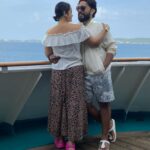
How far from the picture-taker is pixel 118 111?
493cm

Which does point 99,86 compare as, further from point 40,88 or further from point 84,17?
point 40,88

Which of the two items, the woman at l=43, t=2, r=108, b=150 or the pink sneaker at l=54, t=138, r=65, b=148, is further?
the pink sneaker at l=54, t=138, r=65, b=148

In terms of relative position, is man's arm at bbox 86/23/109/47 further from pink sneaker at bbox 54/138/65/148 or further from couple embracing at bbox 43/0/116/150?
pink sneaker at bbox 54/138/65/148

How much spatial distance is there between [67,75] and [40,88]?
889 mm

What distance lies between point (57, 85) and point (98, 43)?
1.53ft

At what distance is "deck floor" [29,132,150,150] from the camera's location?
11.8ft

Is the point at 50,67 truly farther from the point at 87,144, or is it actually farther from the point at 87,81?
the point at 87,144

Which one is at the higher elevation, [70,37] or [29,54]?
[70,37]

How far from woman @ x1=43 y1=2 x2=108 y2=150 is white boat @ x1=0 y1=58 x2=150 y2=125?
386mm

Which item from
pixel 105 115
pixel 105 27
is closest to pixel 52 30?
pixel 105 27

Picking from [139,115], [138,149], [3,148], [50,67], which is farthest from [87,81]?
[139,115]

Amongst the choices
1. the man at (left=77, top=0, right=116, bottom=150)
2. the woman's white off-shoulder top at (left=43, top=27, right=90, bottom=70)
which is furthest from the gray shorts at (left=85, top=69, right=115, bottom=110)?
the woman's white off-shoulder top at (left=43, top=27, right=90, bottom=70)

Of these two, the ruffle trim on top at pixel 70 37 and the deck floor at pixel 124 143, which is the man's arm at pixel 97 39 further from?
the deck floor at pixel 124 143

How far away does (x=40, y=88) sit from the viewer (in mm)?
4180
